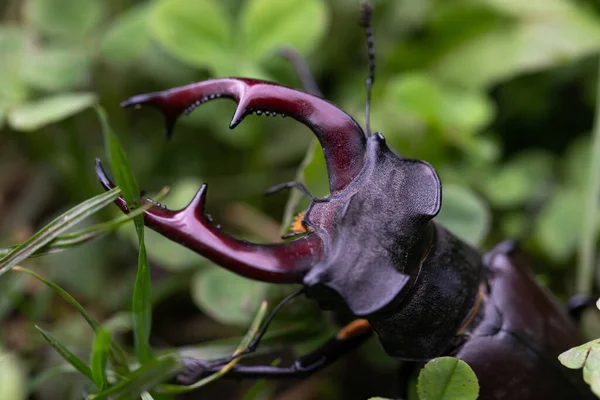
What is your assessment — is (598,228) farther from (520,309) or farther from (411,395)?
(411,395)

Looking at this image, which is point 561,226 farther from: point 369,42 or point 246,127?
point 246,127

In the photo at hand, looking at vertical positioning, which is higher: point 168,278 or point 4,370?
point 4,370

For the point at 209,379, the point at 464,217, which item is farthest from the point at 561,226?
the point at 209,379

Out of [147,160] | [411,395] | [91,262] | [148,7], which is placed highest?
[148,7]

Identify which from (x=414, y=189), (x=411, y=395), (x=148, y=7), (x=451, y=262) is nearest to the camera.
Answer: (x=414, y=189)

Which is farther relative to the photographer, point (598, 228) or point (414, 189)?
point (598, 228)

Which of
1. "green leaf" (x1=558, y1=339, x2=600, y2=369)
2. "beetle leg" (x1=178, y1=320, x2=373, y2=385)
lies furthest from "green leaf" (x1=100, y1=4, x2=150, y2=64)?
"green leaf" (x1=558, y1=339, x2=600, y2=369)

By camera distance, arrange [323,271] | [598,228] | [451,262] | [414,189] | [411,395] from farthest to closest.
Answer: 1. [598,228]
2. [411,395]
3. [451,262]
4. [414,189]
5. [323,271]

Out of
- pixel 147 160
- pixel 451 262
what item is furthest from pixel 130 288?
pixel 451 262

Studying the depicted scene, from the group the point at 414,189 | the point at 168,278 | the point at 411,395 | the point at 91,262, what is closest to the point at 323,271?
the point at 414,189
